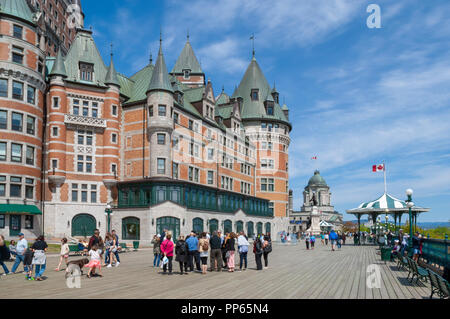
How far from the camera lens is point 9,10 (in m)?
41.8

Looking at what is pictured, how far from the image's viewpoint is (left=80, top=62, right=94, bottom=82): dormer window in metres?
47.6

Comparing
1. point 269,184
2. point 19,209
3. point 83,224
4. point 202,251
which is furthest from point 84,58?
point 269,184

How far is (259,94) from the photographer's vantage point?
77.7 meters

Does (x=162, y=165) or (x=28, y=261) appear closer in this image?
(x=28, y=261)

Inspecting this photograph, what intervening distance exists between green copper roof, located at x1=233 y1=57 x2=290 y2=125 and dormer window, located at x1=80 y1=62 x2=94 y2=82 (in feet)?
106

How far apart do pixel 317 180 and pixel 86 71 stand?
132 m

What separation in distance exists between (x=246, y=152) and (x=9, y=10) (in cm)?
4098

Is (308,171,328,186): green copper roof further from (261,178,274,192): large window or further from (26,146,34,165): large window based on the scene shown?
(26,146,34,165): large window

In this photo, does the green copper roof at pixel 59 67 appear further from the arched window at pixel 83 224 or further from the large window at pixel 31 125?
the arched window at pixel 83 224

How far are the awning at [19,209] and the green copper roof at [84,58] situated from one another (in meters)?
14.4

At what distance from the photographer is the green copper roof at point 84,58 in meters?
47.4

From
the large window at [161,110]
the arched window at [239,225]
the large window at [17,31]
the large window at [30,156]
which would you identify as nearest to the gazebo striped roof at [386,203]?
the arched window at [239,225]

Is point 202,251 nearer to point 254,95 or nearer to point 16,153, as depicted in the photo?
point 16,153

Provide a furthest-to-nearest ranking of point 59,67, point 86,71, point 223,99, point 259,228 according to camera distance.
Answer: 1. point 223,99
2. point 259,228
3. point 86,71
4. point 59,67
